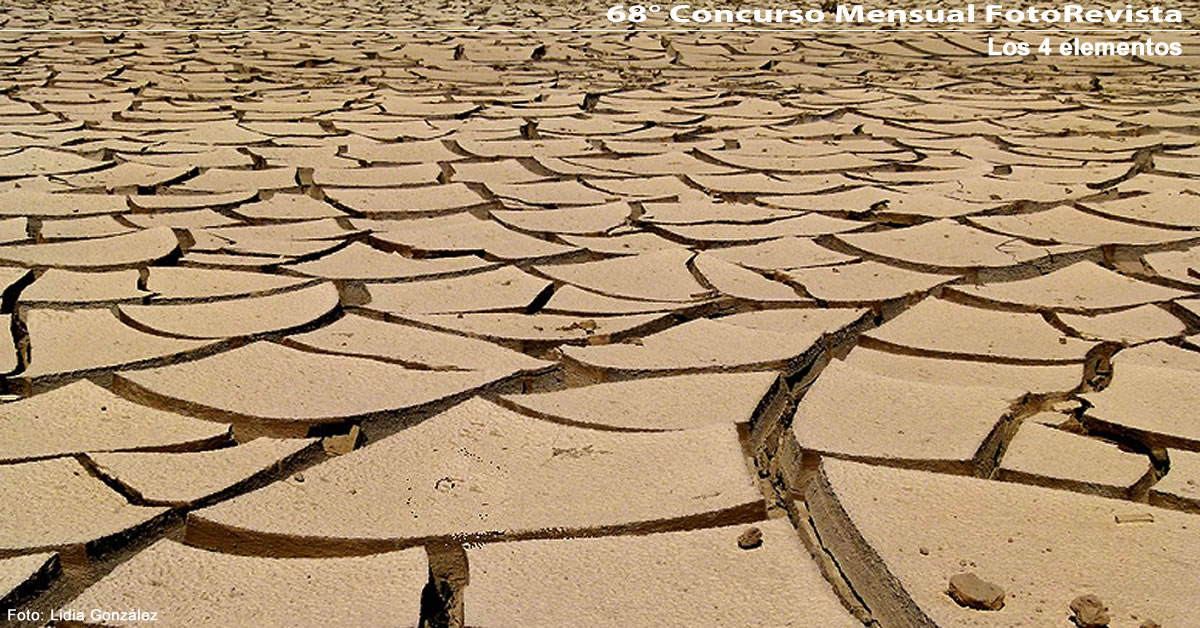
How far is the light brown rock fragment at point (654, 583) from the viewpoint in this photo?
1.22m

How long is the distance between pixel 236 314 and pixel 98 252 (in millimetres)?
538

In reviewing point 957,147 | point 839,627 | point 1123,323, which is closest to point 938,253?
point 1123,323

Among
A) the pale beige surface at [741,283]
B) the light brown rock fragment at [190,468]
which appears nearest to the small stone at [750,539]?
the light brown rock fragment at [190,468]

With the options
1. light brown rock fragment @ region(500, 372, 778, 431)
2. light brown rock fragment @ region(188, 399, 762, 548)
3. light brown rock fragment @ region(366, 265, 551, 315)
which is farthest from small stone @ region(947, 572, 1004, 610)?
light brown rock fragment @ region(366, 265, 551, 315)

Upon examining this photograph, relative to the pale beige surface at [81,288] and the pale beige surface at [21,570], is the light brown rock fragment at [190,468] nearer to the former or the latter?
the pale beige surface at [21,570]

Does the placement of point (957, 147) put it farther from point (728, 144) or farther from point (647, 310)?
point (647, 310)

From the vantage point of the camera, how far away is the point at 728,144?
12.1 ft

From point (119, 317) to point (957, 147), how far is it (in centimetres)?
245

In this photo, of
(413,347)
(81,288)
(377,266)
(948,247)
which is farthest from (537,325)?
(948,247)

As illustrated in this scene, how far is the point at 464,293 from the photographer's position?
230 centimetres

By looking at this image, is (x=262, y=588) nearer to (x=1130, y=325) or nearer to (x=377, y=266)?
(x=377, y=266)

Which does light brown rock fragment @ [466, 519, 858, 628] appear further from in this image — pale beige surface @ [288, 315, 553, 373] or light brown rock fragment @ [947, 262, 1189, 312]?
light brown rock fragment @ [947, 262, 1189, 312]

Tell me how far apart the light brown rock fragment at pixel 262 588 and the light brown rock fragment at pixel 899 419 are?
581mm

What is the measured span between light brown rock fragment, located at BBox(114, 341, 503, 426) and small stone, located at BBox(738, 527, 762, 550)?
58 centimetres
